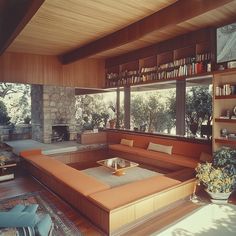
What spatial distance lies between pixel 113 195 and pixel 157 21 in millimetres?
3014

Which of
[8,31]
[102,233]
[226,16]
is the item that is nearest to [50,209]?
[102,233]

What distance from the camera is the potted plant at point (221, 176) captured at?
3802 mm

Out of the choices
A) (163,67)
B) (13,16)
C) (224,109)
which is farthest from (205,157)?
(13,16)

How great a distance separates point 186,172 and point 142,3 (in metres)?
3.17

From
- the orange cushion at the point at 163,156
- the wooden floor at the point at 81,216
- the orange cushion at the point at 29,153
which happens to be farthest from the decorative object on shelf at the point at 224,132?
the orange cushion at the point at 29,153

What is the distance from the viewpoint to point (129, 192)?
3354 millimetres

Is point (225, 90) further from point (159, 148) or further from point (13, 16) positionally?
point (13, 16)

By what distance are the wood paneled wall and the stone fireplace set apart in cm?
68

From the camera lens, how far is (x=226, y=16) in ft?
14.3

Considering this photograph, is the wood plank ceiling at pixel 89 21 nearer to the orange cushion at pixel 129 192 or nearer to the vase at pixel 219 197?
the orange cushion at pixel 129 192

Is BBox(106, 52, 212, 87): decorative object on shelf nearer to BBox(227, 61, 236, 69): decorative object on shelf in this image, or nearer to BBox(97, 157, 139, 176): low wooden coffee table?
BBox(227, 61, 236, 69): decorative object on shelf

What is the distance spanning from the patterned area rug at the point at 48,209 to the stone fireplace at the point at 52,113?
4.10 meters

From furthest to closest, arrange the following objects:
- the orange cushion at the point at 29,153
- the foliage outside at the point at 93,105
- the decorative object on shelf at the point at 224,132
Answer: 1. the foliage outside at the point at 93,105
2. the orange cushion at the point at 29,153
3. the decorative object on shelf at the point at 224,132

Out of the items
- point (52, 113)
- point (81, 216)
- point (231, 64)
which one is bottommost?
point (81, 216)
